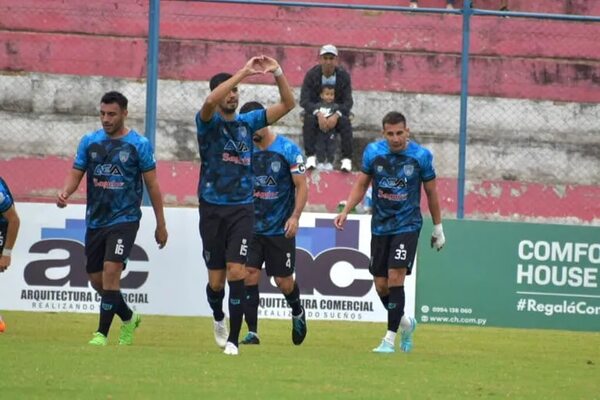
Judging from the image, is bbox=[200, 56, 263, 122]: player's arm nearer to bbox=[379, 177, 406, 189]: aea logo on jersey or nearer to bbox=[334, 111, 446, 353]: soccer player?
bbox=[334, 111, 446, 353]: soccer player

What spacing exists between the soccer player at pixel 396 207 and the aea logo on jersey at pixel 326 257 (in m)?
4.01

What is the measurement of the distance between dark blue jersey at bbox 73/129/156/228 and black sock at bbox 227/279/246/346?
1387 mm

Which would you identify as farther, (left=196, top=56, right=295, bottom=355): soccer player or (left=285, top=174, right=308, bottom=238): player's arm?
(left=285, top=174, right=308, bottom=238): player's arm

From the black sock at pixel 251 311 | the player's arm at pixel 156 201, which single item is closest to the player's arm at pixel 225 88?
the player's arm at pixel 156 201

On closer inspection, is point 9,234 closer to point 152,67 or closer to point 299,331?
point 299,331

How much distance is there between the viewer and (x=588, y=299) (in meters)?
18.8

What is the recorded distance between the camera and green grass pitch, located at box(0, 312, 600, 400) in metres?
9.86

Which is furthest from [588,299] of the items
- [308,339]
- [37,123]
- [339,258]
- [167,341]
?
[37,123]

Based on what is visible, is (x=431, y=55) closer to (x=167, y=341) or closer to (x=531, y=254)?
(x=531, y=254)

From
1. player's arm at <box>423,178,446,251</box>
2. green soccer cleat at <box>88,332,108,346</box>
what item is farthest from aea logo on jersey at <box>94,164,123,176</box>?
player's arm at <box>423,178,446,251</box>

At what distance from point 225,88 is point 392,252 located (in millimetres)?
2830

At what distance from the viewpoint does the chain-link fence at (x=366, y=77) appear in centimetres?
2205

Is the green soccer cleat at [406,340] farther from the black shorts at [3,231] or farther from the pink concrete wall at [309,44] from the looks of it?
the pink concrete wall at [309,44]

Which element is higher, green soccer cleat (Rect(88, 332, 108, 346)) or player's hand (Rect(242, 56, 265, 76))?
player's hand (Rect(242, 56, 265, 76))
